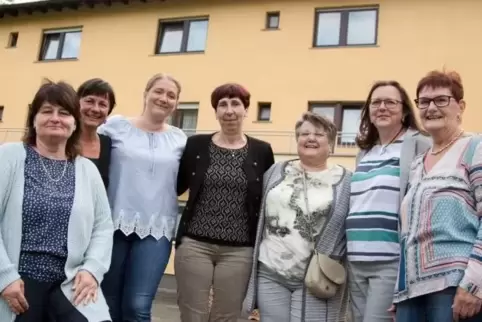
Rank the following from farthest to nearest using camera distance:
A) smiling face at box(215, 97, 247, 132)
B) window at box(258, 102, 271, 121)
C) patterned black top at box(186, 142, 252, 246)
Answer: window at box(258, 102, 271, 121)
smiling face at box(215, 97, 247, 132)
patterned black top at box(186, 142, 252, 246)

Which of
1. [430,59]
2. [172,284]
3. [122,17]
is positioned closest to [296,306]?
[172,284]

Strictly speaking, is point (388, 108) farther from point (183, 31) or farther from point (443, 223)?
point (183, 31)

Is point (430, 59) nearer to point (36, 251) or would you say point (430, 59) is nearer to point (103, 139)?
point (103, 139)

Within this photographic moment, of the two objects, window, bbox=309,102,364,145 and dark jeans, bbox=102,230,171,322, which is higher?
window, bbox=309,102,364,145

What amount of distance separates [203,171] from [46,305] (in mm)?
1482

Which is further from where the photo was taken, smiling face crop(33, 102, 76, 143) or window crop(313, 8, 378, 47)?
window crop(313, 8, 378, 47)

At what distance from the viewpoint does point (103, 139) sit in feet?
12.9

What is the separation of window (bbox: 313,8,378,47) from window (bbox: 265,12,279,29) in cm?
116

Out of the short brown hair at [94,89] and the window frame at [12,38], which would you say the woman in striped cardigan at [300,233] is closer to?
the short brown hair at [94,89]

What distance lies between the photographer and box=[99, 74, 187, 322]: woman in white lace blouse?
3758 millimetres

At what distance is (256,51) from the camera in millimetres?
14758

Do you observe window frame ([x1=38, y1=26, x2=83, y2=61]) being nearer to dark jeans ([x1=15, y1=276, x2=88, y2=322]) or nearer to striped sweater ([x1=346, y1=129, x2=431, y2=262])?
striped sweater ([x1=346, y1=129, x2=431, y2=262])

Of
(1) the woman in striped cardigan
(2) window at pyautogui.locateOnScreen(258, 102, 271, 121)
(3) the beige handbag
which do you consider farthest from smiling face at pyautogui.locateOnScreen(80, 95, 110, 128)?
(2) window at pyautogui.locateOnScreen(258, 102, 271, 121)

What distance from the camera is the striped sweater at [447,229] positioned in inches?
107
